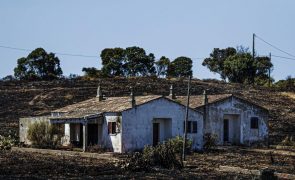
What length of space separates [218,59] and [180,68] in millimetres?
8280

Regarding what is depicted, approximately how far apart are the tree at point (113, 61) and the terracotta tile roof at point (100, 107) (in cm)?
4584

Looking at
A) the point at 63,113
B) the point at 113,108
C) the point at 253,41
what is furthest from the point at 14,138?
the point at 253,41

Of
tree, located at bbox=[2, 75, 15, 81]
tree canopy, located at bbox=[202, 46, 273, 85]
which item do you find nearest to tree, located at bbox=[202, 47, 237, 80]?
A: tree canopy, located at bbox=[202, 46, 273, 85]

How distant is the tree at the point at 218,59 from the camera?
98.9 m

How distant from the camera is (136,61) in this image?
90500mm

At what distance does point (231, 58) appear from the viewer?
3295 inches

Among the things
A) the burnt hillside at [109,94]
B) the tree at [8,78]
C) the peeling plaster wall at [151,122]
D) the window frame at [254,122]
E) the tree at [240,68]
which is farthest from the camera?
the tree at [8,78]

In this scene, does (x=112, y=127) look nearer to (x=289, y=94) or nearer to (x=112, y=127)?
(x=112, y=127)

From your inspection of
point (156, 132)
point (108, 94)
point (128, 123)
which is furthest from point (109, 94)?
point (128, 123)

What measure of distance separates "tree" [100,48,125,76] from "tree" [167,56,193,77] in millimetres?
8877

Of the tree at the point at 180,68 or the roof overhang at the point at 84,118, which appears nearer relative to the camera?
the roof overhang at the point at 84,118

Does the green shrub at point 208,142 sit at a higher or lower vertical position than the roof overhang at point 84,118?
lower

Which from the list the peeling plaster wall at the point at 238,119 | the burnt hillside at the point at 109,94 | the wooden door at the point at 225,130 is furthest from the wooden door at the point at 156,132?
the burnt hillside at the point at 109,94

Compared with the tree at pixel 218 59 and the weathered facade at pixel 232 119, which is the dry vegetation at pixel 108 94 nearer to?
the weathered facade at pixel 232 119
